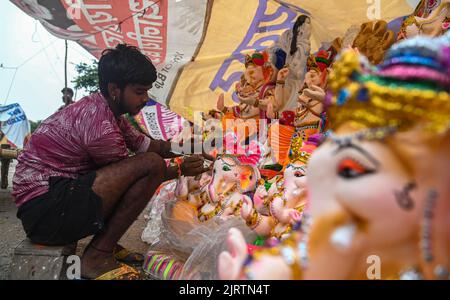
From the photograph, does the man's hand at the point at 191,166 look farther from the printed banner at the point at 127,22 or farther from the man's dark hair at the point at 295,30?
the printed banner at the point at 127,22

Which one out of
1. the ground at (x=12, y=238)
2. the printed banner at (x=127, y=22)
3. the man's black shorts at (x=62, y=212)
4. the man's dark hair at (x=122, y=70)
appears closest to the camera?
the man's black shorts at (x=62, y=212)

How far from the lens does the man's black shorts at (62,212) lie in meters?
1.81

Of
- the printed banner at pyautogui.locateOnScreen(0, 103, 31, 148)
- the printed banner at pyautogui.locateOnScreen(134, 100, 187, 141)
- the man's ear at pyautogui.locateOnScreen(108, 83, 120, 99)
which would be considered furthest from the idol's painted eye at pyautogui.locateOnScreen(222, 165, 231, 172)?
the printed banner at pyautogui.locateOnScreen(0, 103, 31, 148)

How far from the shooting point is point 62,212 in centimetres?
182

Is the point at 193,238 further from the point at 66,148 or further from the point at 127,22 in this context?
the point at 127,22

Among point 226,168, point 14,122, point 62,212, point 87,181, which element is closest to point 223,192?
point 226,168

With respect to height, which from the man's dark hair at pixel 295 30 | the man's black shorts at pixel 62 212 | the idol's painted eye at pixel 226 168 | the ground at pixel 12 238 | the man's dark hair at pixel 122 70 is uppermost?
the man's dark hair at pixel 295 30

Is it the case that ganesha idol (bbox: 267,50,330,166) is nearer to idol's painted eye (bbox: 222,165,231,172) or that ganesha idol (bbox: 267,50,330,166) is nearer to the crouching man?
idol's painted eye (bbox: 222,165,231,172)

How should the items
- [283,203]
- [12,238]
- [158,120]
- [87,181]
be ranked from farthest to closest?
[158,120]
[12,238]
[87,181]
[283,203]

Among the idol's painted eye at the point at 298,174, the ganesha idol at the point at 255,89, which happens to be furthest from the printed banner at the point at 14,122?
the idol's painted eye at the point at 298,174

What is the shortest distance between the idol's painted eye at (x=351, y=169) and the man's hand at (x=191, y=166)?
5.78 feet

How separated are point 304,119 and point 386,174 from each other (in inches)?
66.4

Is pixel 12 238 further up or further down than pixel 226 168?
further down

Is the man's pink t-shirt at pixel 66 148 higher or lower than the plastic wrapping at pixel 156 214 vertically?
higher
